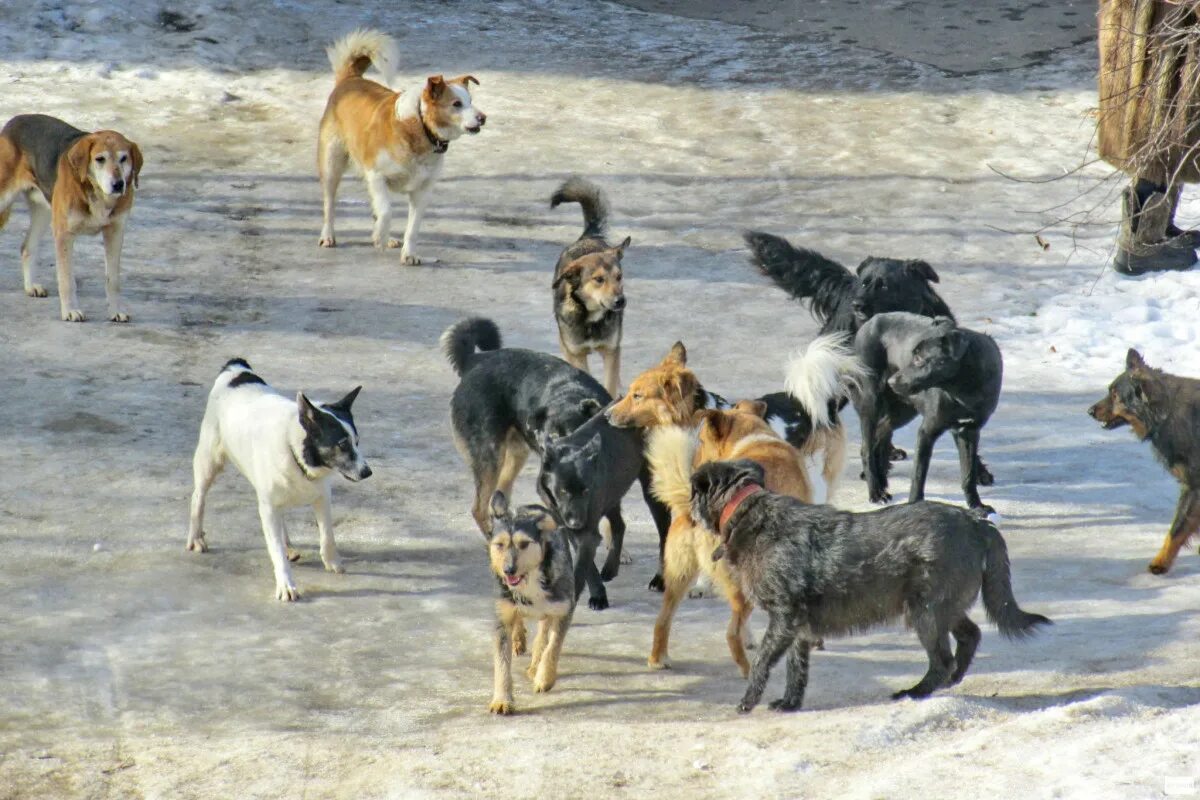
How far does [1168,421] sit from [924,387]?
4.27 feet

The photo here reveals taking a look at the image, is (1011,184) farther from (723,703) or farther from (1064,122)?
(723,703)

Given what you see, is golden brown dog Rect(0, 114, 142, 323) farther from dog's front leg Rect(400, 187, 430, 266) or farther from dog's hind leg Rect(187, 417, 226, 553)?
dog's hind leg Rect(187, 417, 226, 553)

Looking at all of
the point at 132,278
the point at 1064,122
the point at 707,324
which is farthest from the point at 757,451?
the point at 1064,122

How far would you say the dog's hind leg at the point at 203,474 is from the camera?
813 cm

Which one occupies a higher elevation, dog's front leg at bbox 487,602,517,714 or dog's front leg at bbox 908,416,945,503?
dog's front leg at bbox 908,416,945,503

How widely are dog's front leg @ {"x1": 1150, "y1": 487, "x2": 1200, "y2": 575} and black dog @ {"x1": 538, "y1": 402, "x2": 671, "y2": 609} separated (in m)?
2.64

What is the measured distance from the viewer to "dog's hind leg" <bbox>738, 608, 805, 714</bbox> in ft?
20.8

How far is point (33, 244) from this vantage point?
12.0 m

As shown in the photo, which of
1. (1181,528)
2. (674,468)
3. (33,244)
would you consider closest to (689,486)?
(674,468)

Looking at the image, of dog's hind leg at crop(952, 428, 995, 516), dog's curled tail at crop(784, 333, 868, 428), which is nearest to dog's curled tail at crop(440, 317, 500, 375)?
dog's curled tail at crop(784, 333, 868, 428)

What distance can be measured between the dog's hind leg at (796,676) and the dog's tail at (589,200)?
5.63 meters

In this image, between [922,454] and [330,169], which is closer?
[922,454]

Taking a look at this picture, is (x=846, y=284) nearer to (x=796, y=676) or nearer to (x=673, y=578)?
(x=673, y=578)

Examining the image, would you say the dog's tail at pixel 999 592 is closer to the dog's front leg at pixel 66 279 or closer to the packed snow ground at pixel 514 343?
the packed snow ground at pixel 514 343
